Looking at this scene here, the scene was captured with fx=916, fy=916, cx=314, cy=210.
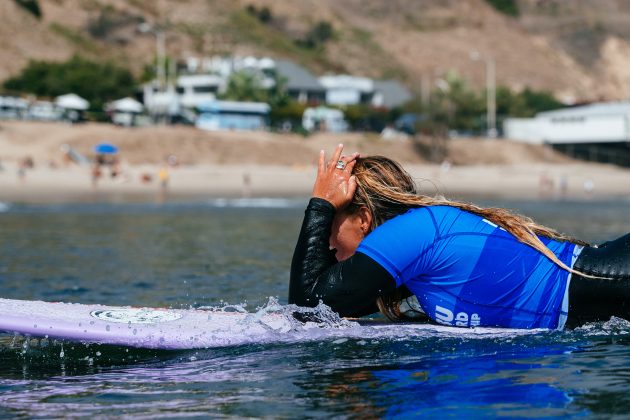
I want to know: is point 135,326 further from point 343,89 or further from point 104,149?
point 343,89

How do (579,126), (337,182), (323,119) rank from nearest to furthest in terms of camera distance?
1. (337,182)
2. (579,126)
3. (323,119)

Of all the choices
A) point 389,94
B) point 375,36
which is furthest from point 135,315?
point 375,36

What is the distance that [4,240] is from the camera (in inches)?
625

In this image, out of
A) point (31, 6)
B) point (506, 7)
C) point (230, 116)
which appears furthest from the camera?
point (506, 7)

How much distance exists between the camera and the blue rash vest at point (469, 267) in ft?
13.5

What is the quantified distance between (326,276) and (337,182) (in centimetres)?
44

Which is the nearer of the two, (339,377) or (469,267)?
(469,267)

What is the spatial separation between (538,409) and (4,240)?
44.4 ft

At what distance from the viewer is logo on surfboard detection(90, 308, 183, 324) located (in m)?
5.12

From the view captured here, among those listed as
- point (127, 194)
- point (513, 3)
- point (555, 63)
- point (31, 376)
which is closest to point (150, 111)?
point (127, 194)

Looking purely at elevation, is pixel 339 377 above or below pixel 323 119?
below

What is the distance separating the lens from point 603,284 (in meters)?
4.33

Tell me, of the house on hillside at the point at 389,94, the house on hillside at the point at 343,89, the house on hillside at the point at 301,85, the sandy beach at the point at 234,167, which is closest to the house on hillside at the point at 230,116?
the sandy beach at the point at 234,167

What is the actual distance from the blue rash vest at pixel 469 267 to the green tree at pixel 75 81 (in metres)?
63.0
